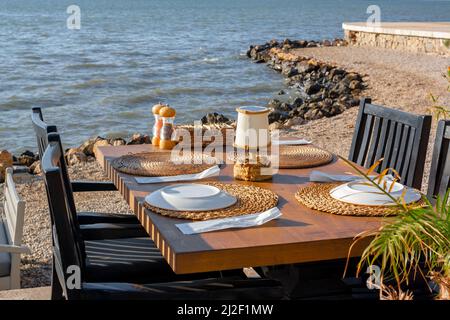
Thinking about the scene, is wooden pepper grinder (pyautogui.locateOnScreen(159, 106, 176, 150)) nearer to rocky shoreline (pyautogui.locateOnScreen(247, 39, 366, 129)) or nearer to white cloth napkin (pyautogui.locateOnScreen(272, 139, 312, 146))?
white cloth napkin (pyautogui.locateOnScreen(272, 139, 312, 146))

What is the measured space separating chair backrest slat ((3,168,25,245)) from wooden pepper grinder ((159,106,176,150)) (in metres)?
0.72

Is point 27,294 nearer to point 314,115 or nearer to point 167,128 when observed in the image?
point 167,128

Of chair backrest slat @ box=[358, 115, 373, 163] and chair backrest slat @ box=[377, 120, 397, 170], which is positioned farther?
chair backrest slat @ box=[358, 115, 373, 163]

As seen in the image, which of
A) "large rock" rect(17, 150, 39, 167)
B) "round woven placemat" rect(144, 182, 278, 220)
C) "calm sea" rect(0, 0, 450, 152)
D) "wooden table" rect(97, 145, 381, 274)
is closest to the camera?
"wooden table" rect(97, 145, 381, 274)

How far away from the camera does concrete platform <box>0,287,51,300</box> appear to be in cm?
342

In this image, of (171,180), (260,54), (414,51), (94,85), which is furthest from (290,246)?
(260,54)

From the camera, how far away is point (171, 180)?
271cm

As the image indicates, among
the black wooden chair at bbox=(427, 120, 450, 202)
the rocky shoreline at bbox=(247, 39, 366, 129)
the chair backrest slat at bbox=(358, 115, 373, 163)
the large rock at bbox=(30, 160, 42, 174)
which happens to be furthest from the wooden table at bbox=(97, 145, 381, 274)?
the rocky shoreline at bbox=(247, 39, 366, 129)

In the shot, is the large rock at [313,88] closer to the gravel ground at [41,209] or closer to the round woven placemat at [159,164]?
the gravel ground at [41,209]

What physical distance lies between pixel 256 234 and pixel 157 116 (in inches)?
53.9

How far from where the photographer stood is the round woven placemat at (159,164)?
284cm

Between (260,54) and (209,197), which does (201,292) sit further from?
(260,54)

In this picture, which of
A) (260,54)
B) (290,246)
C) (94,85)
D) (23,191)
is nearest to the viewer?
(290,246)
